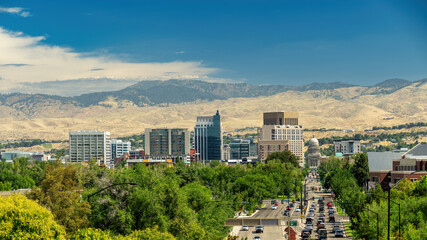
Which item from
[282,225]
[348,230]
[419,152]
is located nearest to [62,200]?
[348,230]

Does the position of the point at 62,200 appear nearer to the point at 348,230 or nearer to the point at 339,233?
the point at 339,233

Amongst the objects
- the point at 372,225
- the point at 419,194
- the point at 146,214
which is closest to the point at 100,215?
the point at 146,214

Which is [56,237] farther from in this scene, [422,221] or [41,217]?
[422,221]

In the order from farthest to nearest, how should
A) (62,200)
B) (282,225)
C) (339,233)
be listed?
(282,225), (339,233), (62,200)

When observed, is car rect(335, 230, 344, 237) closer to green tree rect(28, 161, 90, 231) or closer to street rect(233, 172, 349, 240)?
street rect(233, 172, 349, 240)

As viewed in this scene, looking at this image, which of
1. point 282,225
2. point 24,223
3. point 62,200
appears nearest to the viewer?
point 24,223

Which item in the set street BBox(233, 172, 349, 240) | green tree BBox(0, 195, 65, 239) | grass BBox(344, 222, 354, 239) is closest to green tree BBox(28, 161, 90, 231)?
green tree BBox(0, 195, 65, 239)

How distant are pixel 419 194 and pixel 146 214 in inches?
1735

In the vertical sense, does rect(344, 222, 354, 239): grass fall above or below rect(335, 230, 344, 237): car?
below

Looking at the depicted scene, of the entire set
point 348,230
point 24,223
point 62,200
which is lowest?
point 348,230

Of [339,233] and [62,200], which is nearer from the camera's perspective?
[62,200]

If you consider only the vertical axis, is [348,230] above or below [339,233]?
below

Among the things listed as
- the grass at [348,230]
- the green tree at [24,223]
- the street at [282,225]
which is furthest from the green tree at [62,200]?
the grass at [348,230]

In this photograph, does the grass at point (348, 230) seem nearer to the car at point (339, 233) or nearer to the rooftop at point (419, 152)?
the car at point (339, 233)
